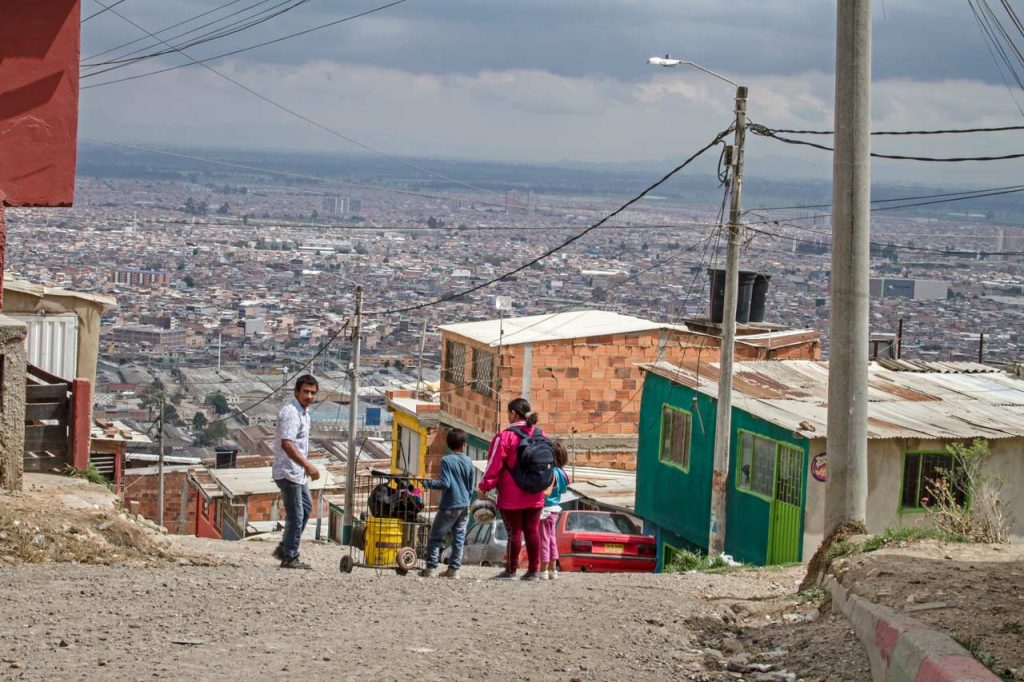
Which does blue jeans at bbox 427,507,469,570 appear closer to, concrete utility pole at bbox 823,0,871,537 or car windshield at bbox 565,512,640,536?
concrete utility pole at bbox 823,0,871,537

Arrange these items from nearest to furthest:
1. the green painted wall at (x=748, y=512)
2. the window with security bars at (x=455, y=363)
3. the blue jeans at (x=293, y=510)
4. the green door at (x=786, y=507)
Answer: the blue jeans at (x=293, y=510), the green door at (x=786, y=507), the green painted wall at (x=748, y=512), the window with security bars at (x=455, y=363)

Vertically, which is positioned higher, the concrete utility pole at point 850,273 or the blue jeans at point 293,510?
the concrete utility pole at point 850,273

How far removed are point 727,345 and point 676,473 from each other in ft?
16.0

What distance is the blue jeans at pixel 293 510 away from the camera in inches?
471

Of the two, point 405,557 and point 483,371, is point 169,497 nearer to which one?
point 483,371

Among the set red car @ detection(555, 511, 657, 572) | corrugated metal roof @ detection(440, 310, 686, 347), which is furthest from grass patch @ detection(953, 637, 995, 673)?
corrugated metal roof @ detection(440, 310, 686, 347)

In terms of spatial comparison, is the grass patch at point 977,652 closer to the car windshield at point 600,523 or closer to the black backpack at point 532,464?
the black backpack at point 532,464

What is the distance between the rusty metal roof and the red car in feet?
9.11

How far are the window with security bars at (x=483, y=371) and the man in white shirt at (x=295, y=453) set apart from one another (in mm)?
23742

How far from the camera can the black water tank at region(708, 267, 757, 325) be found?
2473cm

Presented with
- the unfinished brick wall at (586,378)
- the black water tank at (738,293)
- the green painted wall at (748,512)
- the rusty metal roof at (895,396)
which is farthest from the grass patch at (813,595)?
the unfinished brick wall at (586,378)

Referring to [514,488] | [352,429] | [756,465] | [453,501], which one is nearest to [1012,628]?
→ [514,488]

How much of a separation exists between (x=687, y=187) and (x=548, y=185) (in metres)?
16.2

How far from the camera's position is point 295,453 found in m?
11.6
